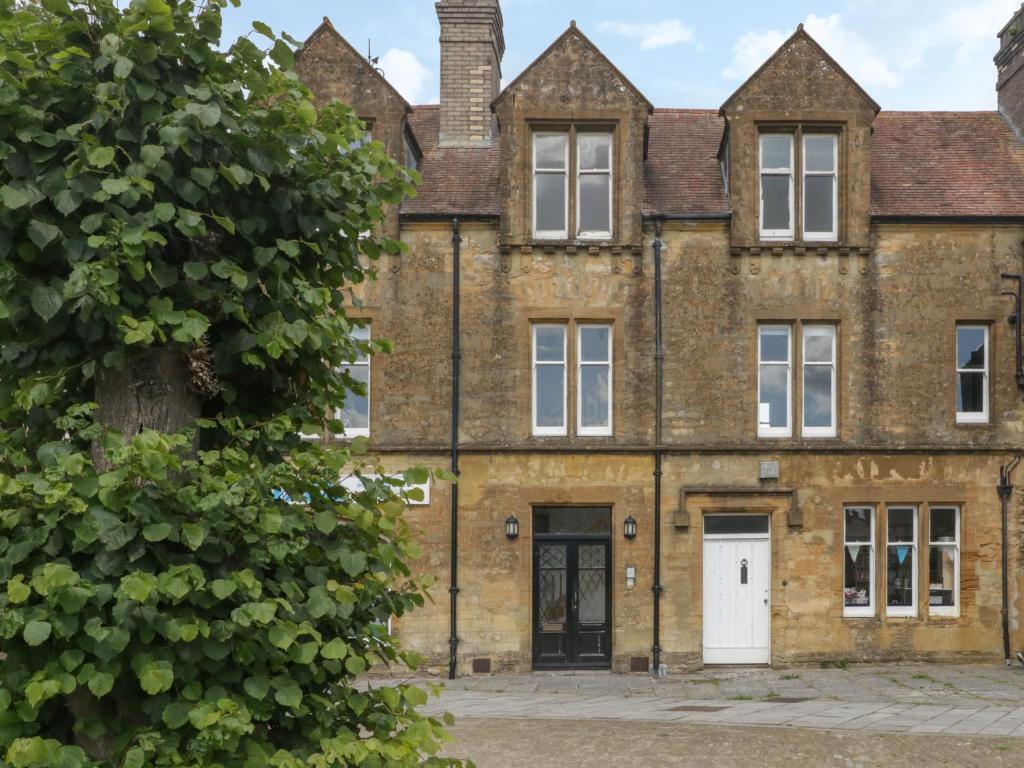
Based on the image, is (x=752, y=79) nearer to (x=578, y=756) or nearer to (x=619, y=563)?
(x=619, y=563)

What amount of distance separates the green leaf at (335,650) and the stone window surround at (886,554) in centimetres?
1521

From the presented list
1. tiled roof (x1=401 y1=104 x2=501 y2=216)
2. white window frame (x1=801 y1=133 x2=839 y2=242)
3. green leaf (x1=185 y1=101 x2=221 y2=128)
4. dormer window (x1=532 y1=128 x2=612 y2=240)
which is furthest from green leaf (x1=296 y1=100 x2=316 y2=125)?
white window frame (x1=801 y1=133 x2=839 y2=242)

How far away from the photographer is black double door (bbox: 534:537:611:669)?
17.8 m

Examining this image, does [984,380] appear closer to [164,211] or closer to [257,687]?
[257,687]

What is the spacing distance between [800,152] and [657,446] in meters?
5.68

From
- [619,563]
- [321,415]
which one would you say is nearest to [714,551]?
[619,563]

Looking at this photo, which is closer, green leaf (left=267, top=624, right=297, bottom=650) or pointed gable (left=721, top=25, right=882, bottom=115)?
green leaf (left=267, top=624, right=297, bottom=650)

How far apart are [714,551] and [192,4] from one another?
1522 centimetres

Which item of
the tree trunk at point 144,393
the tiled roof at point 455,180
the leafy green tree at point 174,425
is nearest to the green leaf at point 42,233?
the leafy green tree at point 174,425

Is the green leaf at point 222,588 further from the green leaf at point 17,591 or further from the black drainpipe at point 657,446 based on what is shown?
the black drainpipe at point 657,446

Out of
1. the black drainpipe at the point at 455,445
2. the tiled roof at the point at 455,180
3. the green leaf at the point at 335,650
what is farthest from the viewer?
the tiled roof at the point at 455,180

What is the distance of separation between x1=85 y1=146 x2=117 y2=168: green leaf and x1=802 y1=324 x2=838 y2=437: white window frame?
15.6m

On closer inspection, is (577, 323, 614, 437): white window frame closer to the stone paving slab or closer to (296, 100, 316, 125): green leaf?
the stone paving slab

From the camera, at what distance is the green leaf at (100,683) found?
3.61 m
